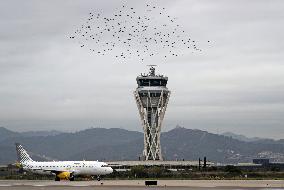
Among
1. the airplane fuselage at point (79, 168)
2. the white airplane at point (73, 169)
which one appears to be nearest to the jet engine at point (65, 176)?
the white airplane at point (73, 169)

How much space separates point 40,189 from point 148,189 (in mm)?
18369

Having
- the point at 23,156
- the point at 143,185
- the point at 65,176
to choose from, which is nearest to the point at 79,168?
the point at 65,176

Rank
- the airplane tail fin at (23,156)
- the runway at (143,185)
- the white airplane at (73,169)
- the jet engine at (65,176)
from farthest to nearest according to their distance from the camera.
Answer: the airplane tail fin at (23,156) < the white airplane at (73,169) < the jet engine at (65,176) < the runway at (143,185)

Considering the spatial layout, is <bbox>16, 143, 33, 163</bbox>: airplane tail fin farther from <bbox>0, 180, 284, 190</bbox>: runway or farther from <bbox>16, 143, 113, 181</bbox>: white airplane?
<bbox>0, 180, 284, 190</bbox>: runway

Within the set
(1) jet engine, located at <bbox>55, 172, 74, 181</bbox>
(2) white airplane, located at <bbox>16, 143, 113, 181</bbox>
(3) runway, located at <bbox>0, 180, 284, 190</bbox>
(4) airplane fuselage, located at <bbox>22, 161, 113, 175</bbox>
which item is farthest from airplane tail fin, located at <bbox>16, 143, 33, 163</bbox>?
(3) runway, located at <bbox>0, 180, 284, 190</bbox>

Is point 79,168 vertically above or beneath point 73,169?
above

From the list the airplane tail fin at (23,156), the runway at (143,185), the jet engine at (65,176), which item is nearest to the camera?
the runway at (143,185)

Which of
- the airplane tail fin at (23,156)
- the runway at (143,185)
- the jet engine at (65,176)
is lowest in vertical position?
the runway at (143,185)

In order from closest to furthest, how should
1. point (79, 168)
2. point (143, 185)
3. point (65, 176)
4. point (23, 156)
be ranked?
point (143, 185) → point (65, 176) → point (79, 168) → point (23, 156)

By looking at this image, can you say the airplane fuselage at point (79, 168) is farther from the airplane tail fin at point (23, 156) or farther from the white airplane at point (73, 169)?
the airplane tail fin at point (23, 156)

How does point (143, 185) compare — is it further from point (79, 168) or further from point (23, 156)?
point (23, 156)

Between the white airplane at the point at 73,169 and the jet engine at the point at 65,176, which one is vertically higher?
the white airplane at the point at 73,169

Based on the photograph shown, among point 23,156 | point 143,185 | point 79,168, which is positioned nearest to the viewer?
point 143,185

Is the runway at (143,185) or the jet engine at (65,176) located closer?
Result: the runway at (143,185)
